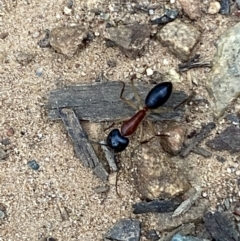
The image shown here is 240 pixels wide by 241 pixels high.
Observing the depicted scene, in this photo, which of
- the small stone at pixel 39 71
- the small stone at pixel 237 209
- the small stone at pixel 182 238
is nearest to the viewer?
the small stone at pixel 182 238

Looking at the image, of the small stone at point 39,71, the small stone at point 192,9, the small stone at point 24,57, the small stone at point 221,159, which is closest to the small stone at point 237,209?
the small stone at point 221,159

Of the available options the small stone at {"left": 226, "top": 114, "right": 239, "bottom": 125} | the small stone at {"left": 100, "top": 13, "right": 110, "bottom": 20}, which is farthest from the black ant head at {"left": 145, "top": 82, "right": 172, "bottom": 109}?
the small stone at {"left": 100, "top": 13, "right": 110, "bottom": 20}

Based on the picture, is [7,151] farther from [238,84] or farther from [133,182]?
[238,84]

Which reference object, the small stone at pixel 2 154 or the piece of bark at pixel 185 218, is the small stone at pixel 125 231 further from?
the small stone at pixel 2 154

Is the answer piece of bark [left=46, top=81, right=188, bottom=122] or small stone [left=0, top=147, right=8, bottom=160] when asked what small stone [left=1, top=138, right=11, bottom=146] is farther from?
piece of bark [left=46, top=81, right=188, bottom=122]

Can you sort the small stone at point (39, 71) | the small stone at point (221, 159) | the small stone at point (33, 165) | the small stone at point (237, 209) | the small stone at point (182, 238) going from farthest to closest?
the small stone at point (39, 71)
the small stone at point (33, 165)
the small stone at point (221, 159)
the small stone at point (237, 209)
the small stone at point (182, 238)

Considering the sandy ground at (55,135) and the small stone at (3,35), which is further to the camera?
the small stone at (3,35)

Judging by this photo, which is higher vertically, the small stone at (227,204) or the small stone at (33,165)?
the small stone at (227,204)

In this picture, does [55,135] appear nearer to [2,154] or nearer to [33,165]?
[33,165]
